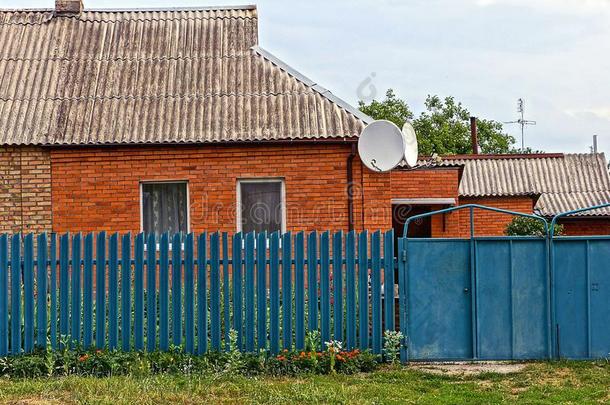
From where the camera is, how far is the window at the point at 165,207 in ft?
41.1

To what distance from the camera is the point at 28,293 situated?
9.03 meters

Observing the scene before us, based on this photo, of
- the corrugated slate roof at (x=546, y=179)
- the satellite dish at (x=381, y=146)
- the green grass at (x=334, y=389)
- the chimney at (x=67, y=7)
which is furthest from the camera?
the corrugated slate roof at (x=546, y=179)

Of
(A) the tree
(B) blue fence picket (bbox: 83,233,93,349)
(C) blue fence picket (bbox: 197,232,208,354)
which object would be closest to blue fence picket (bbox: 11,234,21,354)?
(B) blue fence picket (bbox: 83,233,93,349)

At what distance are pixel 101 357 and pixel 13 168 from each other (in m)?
4.57

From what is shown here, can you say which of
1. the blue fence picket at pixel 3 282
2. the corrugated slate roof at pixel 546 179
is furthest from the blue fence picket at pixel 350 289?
the corrugated slate roof at pixel 546 179

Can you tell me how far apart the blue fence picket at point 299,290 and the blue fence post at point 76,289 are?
7.30ft

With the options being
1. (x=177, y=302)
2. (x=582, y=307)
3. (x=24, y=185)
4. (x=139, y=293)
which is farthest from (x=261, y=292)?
(x=24, y=185)

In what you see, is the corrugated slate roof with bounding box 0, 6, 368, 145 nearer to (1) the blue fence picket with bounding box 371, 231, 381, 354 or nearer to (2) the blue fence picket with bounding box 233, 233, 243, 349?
(1) the blue fence picket with bounding box 371, 231, 381, 354

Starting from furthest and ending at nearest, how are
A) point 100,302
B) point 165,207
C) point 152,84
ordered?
point 152,84, point 165,207, point 100,302

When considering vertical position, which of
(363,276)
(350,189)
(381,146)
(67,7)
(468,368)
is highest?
(67,7)

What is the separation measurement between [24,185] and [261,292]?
15.9 feet

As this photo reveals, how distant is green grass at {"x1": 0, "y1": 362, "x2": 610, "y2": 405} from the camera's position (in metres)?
7.45

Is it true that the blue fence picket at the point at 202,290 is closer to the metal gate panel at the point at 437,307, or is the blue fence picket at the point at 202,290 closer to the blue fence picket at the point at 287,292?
the blue fence picket at the point at 287,292

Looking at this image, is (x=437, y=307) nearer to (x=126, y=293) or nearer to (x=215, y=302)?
(x=215, y=302)
